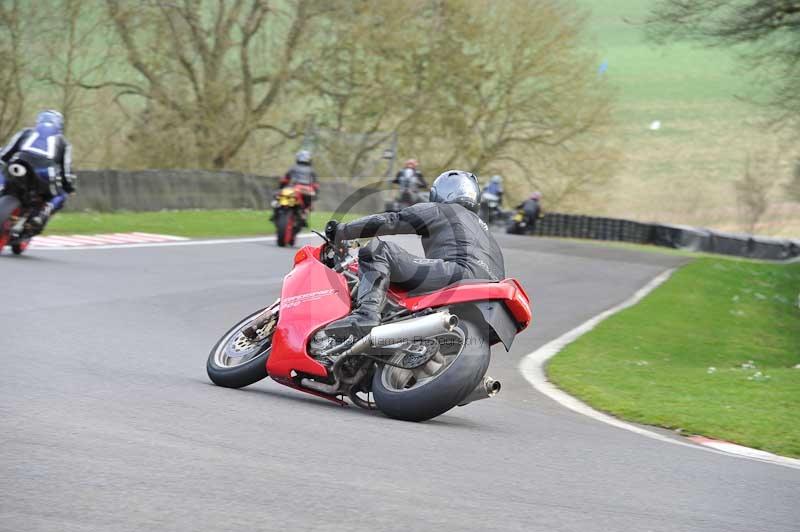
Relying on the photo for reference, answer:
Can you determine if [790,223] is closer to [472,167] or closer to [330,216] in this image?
[472,167]

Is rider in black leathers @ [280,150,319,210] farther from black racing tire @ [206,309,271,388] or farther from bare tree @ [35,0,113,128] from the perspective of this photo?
black racing tire @ [206,309,271,388]

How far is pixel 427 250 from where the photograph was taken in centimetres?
738

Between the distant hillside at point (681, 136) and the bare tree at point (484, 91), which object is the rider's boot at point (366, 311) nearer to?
the bare tree at point (484, 91)

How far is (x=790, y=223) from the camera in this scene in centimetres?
6000

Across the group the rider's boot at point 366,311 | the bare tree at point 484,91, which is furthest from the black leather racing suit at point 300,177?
the bare tree at point 484,91

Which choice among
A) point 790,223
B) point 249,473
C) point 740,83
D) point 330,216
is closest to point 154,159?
point 330,216

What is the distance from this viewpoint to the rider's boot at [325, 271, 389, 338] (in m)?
7.04

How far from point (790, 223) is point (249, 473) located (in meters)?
58.6

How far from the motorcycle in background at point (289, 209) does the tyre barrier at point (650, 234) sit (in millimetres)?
22246

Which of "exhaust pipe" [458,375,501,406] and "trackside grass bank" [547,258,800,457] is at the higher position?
"exhaust pipe" [458,375,501,406]

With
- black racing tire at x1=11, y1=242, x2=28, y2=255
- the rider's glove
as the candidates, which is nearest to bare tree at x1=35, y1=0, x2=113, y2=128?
black racing tire at x1=11, y1=242, x2=28, y2=255

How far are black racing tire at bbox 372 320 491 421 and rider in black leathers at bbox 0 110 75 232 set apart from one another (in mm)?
9032

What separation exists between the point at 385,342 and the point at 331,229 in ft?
2.81

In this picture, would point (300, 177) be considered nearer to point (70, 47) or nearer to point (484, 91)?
point (70, 47)
